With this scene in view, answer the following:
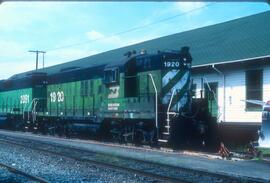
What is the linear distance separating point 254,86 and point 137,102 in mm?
5345

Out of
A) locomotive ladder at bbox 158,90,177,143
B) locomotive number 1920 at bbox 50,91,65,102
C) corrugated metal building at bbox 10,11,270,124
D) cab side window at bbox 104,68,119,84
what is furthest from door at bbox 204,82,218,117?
locomotive number 1920 at bbox 50,91,65,102

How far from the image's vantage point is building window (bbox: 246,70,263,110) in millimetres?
17781

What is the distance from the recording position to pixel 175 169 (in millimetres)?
10680

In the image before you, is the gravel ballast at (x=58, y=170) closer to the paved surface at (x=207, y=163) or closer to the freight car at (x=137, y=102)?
the paved surface at (x=207, y=163)

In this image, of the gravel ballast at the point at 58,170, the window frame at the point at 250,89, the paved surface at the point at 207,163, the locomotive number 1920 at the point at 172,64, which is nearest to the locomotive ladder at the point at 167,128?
the paved surface at the point at 207,163

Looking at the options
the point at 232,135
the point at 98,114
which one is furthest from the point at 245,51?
the point at 98,114

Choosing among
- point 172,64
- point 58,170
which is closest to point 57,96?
point 172,64

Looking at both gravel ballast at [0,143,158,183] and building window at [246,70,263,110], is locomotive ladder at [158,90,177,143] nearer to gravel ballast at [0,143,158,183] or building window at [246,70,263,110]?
gravel ballast at [0,143,158,183]

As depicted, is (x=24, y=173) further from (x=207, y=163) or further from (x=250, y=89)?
(x=250, y=89)

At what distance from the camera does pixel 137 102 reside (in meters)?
16.6

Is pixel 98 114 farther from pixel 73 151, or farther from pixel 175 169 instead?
pixel 175 169

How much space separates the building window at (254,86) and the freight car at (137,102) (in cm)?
307

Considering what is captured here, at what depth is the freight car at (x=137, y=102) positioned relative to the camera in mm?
15539

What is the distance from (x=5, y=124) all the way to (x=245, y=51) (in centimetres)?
2103
